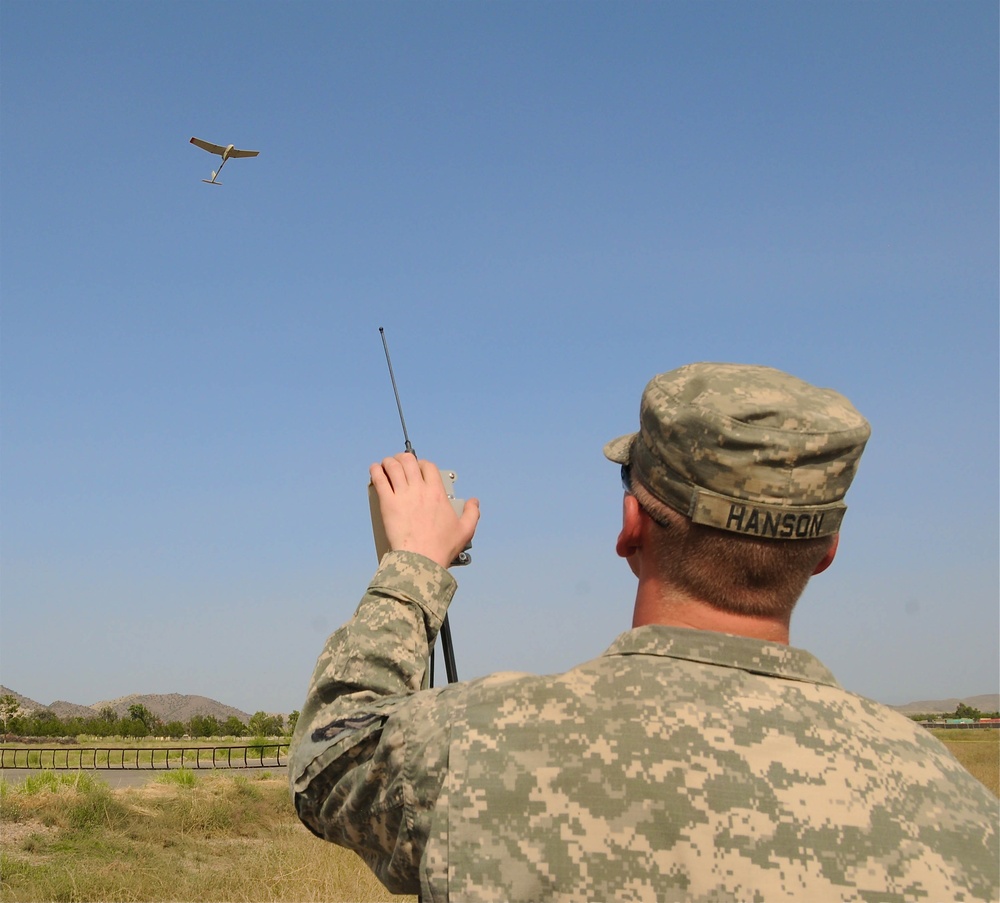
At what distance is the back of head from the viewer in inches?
80.0

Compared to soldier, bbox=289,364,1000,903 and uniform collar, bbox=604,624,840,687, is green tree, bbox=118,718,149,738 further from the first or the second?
uniform collar, bbox=604,624,840,687

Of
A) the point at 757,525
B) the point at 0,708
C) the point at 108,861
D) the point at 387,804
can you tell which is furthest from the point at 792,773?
the point at 0,708

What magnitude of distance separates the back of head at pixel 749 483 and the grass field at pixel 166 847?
1088cm

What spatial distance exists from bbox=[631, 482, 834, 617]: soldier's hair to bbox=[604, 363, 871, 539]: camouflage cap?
0.08 ft

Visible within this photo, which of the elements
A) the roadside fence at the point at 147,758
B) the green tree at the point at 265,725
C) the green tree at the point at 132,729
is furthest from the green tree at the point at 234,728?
the roadside fence at the point at 147,758

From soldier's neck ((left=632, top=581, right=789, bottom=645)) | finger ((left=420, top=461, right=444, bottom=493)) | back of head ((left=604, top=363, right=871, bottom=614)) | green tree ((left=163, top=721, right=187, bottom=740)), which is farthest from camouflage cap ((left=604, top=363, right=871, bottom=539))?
green tree ((left=163, top=721, right=187, bottom=740))

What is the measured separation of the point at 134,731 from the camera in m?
79.8

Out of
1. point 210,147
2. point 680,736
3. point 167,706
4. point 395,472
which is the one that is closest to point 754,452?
point 680,736

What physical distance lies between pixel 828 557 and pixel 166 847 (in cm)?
1840

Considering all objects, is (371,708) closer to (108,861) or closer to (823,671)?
(823,671)

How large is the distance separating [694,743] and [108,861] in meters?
16.3

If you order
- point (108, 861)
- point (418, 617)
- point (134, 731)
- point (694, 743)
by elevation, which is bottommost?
point (134, 731)

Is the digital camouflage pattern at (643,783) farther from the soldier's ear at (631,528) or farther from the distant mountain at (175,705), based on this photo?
the distant mountain at (175,705)

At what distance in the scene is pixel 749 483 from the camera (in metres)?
2.04
